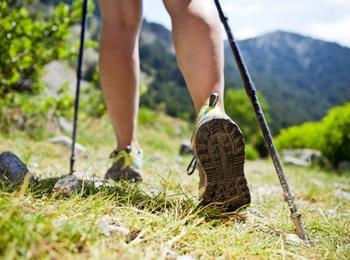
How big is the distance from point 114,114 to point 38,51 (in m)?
2.04

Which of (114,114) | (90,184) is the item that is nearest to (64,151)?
(114,114)

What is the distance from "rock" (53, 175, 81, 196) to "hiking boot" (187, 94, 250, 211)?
337mm

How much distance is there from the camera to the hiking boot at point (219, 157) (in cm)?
99

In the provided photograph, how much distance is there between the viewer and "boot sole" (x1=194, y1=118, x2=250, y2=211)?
3.25ft

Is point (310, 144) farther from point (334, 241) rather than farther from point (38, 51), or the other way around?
point (334, 241)

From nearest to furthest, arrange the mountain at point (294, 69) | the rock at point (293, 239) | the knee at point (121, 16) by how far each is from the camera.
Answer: the rock at point (293, 239) → the knee at point (121, 16) → the mountain at point (294, 69)

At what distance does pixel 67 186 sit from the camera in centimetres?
101

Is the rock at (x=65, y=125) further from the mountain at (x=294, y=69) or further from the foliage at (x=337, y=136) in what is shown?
the mountain at (x=294, y=69)

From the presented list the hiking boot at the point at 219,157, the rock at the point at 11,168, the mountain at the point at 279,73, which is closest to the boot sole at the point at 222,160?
A: the hiking boot at the point at 219,157

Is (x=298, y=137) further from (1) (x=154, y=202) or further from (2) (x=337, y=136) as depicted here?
(1) (x=154, y=202)

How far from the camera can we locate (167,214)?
3.16 feet

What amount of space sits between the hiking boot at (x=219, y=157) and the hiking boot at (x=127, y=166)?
53cm

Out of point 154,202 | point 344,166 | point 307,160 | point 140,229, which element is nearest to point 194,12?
point 154,202

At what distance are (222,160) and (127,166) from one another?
2.02 ft
